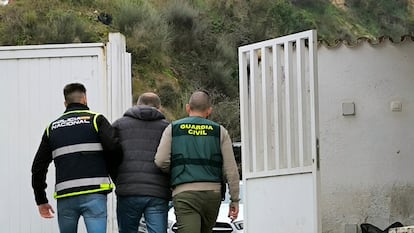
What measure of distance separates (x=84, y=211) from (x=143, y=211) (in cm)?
52

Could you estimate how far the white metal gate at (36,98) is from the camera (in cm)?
855

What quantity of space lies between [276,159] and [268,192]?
0.34 metres

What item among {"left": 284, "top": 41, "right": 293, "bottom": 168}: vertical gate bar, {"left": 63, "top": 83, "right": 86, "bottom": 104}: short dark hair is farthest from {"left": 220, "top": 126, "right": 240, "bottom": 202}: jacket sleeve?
{"left": 284, "top": 41, "right": 293, "bottom": 168}: vertical gate bar

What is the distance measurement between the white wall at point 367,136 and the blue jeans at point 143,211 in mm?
3923

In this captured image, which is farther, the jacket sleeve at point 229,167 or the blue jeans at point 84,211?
the jacket sleeve at point 229,167

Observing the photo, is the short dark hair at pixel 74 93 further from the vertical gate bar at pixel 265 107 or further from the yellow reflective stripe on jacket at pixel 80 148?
the vertical gate bar at pixel 265 107

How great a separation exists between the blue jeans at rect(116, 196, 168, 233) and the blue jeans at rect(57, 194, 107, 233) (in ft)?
0.92

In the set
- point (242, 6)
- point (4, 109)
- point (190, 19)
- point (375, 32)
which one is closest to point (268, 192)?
point (4, 109)

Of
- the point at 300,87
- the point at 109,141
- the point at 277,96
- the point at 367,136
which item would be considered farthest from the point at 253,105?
the point at 367,136

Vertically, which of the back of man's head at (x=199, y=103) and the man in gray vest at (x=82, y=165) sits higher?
the back of man's head at (x=199, y=103)

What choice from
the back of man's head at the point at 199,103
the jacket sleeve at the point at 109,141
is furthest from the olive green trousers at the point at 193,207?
the back of man's head at the point at 199,103

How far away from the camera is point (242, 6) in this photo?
99.2 ft

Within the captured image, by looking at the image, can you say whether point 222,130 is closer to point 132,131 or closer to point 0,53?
point 132,131

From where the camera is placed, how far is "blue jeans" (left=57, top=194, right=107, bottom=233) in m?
6.14
